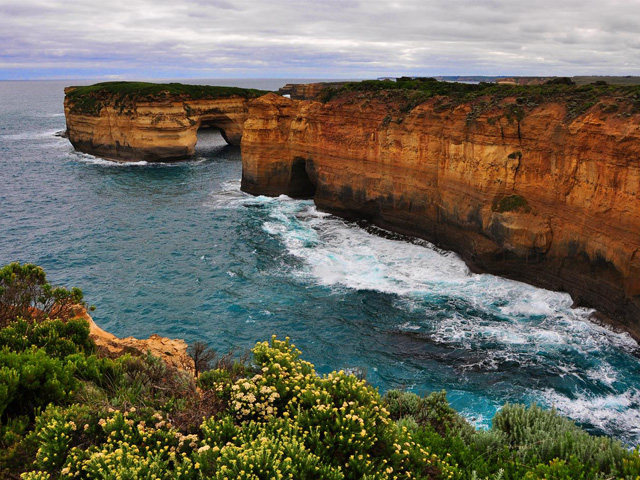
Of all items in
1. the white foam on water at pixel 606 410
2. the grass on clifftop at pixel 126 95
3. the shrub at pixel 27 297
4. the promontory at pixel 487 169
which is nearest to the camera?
the shrub at pixel 27 297

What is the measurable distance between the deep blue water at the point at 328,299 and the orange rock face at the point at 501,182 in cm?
178

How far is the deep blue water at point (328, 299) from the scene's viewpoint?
2105 cm

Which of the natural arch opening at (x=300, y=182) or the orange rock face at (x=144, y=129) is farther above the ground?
the orange rock face at (x=144, y=129)

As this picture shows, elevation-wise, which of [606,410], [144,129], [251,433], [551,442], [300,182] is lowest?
[606,410]

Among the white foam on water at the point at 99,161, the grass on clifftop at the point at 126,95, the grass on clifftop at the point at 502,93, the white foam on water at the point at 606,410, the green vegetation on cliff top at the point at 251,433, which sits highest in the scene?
the grass on clifftop at the point at 126,95

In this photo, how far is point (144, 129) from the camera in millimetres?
69312

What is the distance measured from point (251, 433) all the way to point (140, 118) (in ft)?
220

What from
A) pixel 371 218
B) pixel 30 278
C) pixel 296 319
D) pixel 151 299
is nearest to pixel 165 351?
pixel 30 278

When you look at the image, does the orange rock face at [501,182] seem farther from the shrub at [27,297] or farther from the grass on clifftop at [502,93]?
the shrub at [27,297]

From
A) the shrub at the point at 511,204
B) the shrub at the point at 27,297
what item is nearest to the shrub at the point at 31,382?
the shrub at the point at 27,297

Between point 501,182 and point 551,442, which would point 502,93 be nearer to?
point 501,182

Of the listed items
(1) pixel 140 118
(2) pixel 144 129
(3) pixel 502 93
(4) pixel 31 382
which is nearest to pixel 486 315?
(3) pixel 502 93

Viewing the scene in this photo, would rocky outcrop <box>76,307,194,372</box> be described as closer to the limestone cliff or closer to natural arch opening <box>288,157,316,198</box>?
natural arch opening <box>288,157,316,198</box>

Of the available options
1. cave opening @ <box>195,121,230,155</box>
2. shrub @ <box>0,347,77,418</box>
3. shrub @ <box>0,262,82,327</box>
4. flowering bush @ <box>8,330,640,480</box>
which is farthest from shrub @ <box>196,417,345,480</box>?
cave opening @ <box>195,121,230,155</box>
